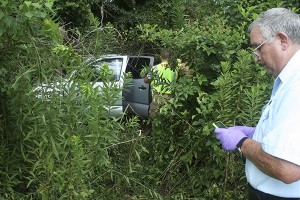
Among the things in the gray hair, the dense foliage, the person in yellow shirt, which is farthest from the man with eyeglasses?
the person in yellow shirt

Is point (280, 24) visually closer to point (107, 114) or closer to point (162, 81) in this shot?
point (107, 114)

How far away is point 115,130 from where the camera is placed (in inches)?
119

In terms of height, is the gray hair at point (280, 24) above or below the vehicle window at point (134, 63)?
above

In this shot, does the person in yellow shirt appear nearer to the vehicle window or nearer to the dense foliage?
the dense foliage

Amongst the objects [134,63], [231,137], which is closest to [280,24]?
[231,137]

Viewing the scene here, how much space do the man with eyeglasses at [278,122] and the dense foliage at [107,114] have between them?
3.35 feet

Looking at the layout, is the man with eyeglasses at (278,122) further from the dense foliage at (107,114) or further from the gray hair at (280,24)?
the dense foliage at (107,114)

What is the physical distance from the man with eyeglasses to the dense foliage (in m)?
1.02

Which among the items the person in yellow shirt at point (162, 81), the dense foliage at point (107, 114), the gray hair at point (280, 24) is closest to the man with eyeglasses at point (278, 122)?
the gray hair at point (280, 24)

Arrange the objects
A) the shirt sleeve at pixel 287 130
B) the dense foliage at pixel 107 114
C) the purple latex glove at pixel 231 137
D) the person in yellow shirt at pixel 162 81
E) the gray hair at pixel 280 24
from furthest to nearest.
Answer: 1. the person in yellow shirt at pixel 162 81
2. the dense foliage at pixel 107 114
3. the purple latex glove at pixel 231 137
4. the gray hair at pixel 280 24
5. the shirt sleeve at pixel 287 130

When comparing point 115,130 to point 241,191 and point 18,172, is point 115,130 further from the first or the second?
point 241,191

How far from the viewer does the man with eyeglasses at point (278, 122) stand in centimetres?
189

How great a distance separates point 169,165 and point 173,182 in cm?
16

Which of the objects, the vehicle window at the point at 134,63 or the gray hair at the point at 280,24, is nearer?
the gray hair at the point at 280,24
